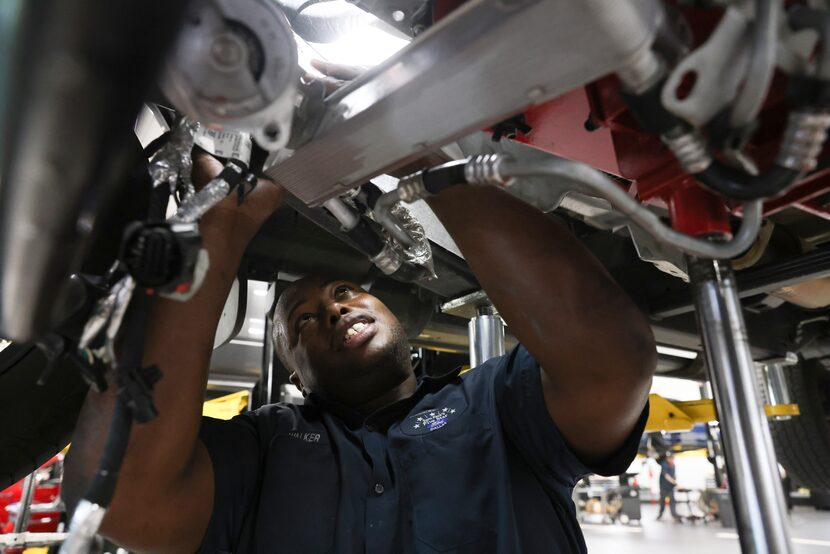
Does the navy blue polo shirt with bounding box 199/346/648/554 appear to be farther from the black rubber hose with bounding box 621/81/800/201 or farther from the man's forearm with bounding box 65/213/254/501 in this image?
the black rubber hose with bounding box 621/81/800/201

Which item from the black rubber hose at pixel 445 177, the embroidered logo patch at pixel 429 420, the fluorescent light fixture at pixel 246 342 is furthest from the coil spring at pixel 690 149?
the fluorescent light fixture at pixel 246 342

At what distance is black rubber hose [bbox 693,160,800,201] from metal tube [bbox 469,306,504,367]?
783 mm

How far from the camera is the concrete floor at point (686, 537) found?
401 centimetres

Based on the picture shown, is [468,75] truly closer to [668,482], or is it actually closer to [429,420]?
[429,420]

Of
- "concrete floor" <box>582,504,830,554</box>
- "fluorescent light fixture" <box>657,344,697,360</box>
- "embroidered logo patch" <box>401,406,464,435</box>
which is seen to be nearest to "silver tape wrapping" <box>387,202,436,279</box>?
"embroidered logo patch" <box>401,406,464,435</box>

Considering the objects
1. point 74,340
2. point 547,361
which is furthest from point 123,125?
point 547,361

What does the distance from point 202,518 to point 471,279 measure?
1.92ft

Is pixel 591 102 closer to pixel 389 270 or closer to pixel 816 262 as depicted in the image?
pixel 389 270

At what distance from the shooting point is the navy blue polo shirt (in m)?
0.77

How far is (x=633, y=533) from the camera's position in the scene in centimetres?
523

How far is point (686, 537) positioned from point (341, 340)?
5025 mm

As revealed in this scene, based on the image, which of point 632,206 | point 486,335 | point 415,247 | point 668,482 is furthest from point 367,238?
point 668,482

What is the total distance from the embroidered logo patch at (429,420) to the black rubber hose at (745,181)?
65 cm

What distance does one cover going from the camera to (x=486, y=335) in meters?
1.13
